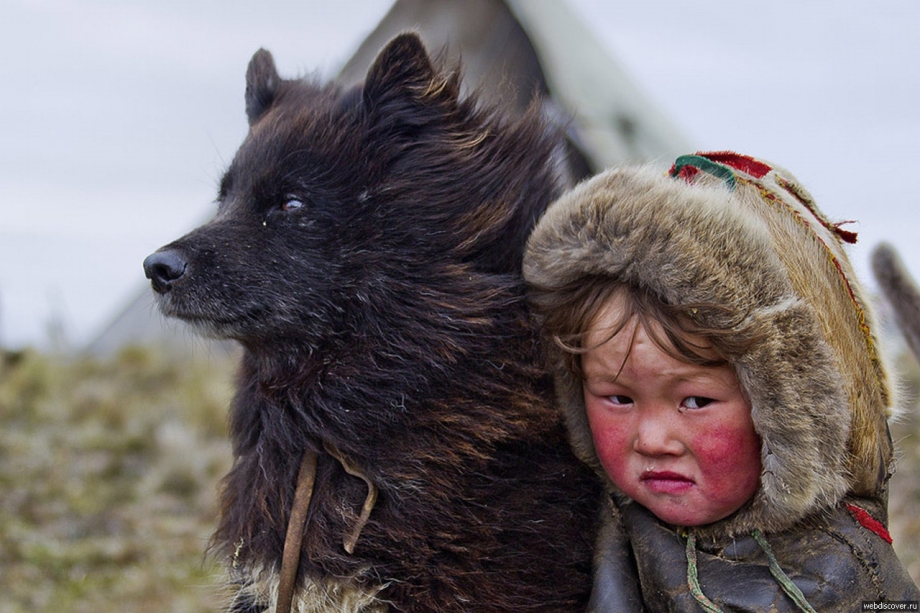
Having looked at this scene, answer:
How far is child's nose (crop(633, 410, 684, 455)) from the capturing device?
1.81m

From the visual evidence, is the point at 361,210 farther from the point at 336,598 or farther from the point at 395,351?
the point at 336,598

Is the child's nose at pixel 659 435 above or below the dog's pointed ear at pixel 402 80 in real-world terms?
below

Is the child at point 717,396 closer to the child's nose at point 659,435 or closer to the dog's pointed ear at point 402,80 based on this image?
the child's nose at point 659,435

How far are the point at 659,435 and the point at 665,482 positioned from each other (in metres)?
0.13

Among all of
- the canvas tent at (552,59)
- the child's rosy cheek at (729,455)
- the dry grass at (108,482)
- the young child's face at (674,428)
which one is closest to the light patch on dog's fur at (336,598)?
the young child's face at (674,428)

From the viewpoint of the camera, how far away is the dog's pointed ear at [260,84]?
8.16 ft

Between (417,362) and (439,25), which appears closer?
(417,362)

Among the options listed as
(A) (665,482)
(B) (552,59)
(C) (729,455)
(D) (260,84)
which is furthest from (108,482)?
(C) (729,455)

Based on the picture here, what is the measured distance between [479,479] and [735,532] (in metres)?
0.58

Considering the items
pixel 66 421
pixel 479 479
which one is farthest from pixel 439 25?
pixel 66 421

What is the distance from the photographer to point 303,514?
1.94 meters

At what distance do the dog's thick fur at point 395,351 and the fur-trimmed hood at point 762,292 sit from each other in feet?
0.78

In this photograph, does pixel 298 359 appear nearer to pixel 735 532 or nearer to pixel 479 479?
pixel 479 479

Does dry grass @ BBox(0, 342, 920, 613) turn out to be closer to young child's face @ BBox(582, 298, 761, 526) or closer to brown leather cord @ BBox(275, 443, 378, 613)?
brown leather cord @ BBox(275, 443, 378, 613)
